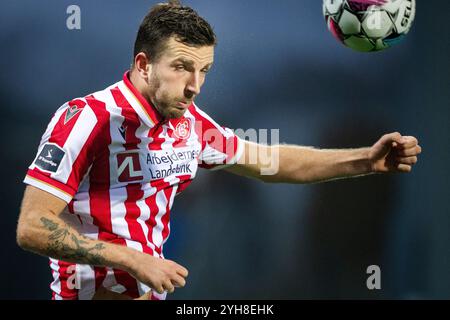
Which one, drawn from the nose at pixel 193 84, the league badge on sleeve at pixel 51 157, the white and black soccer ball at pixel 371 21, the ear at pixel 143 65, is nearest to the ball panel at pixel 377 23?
the white and black soccer ball at pixel 371 21

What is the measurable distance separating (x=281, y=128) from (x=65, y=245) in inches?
82.1

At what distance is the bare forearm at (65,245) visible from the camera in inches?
87.3

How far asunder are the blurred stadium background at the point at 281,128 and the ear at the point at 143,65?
1413 mm

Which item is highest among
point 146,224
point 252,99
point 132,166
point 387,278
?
point 252,99

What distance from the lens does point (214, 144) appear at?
288cm

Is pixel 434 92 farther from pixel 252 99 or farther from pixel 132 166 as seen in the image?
pixel 132 166

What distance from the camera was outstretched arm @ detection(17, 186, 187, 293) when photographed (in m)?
2.18

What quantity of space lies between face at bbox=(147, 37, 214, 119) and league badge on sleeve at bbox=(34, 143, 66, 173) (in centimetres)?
40

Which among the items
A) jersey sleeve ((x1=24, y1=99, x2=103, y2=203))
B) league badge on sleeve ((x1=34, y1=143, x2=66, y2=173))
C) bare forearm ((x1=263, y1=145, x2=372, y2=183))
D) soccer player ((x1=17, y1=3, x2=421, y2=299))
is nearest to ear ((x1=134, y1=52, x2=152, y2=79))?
soccer player ((x1=17, y1=3, x2=421, y2=299))

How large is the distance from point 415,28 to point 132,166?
2.39 metres

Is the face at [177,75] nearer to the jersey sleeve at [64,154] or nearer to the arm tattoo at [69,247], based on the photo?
the jersey sleeve at [64,154]

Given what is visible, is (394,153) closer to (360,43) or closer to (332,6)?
(360,43)

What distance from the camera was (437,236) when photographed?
4207mm

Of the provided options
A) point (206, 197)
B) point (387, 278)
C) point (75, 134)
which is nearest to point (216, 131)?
point (75, 134)
